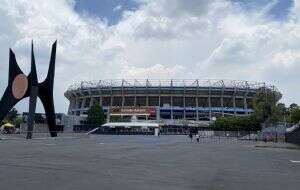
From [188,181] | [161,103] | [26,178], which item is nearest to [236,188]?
[188,181]

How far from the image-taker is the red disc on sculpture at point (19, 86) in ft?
246

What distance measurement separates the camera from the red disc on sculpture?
2954 inches

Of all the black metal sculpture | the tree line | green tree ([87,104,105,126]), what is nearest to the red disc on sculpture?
the black metal sculpture

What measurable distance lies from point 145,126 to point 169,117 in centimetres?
4007

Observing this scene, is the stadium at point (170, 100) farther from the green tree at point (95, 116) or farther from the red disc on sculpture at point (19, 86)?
the red disc on sculpture at point (19, 86)

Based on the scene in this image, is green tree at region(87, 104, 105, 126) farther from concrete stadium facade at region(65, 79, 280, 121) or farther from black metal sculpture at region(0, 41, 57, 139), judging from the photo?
black metal sculpture at region(0, 41, 57, 139)

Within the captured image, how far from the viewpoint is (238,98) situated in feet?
615

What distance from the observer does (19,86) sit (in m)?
75.8

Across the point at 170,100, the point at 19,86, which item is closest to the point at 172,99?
the point at 170,100

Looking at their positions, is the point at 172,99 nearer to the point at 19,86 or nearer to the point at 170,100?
the point at 170,100

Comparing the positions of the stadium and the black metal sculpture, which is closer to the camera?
the black metal sculpture

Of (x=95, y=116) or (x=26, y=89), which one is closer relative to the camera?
(x=26, y=89)

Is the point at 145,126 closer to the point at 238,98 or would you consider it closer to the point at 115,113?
the point at 115,113

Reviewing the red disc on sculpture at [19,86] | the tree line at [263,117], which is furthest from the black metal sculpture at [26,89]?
the tree line at [263,117]
